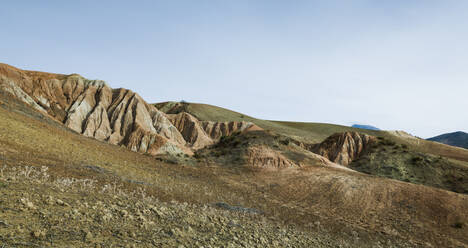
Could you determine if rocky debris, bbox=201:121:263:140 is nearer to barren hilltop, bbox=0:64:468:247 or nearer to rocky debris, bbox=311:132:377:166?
barren hilltop, bbox=0:64:468:247

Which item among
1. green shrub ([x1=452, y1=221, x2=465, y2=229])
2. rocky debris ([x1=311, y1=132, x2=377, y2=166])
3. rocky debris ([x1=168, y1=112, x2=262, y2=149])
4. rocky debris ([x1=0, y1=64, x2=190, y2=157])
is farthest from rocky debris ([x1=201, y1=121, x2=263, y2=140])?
green shrub ([x1=452, y1=221, x2=465, y2=229])

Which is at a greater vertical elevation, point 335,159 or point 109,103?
point 109,103

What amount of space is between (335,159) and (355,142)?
692cm

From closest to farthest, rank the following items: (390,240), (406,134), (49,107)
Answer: (390,240), (49,107), (406,134)

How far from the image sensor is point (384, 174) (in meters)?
36.6

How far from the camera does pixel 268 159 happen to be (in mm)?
31172

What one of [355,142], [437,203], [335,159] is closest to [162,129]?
[335,159]

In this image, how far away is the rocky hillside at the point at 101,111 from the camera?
140 feet

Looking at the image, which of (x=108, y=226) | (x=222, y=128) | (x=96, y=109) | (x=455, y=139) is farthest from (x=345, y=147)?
(x=455, y=139)

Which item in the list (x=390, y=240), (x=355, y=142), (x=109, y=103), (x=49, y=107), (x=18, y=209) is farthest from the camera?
(x=109, y=103)

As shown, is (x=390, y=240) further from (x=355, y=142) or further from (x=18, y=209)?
(x=355, y=142)

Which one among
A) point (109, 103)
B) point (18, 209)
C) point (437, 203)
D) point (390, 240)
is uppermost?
point (109, 103)

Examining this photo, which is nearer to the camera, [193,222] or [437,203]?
[193,222]

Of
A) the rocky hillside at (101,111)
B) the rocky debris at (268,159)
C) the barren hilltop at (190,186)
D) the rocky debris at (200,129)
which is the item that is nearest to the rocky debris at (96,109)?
the rocky hillside at (101,111)
